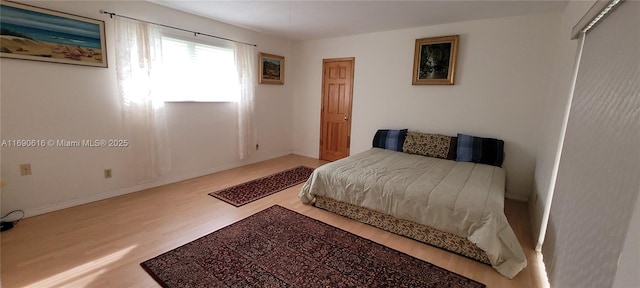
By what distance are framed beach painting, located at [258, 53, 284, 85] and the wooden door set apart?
2.69 feet

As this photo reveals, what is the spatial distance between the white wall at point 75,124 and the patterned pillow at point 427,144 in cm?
309

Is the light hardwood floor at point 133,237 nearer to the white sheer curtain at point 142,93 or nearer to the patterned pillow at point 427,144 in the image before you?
the white sheer curtain at point 142,93

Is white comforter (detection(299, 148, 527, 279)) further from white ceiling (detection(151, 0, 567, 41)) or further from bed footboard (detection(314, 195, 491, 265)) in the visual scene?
white ceiling (detection(151, 0, 567, 41))

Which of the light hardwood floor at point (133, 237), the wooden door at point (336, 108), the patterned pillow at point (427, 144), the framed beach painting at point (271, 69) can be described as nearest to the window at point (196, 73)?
the framed beach painting at point (271, 69)

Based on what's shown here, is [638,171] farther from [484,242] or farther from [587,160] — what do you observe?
[484,242]

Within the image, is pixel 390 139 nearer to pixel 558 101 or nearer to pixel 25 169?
pixel 558 101

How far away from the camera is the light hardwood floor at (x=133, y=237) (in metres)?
1.81

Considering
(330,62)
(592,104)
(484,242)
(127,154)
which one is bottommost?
(484,242)

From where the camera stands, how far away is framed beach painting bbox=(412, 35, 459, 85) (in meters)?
3.62

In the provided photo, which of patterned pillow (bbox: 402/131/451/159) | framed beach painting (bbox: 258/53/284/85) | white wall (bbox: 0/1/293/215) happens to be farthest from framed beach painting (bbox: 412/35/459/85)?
white wall (bbox: 0/1/293/215)

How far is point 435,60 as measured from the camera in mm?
3758

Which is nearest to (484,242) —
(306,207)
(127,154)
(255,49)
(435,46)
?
(306,207)

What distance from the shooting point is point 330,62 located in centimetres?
487

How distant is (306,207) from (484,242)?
1745mm
